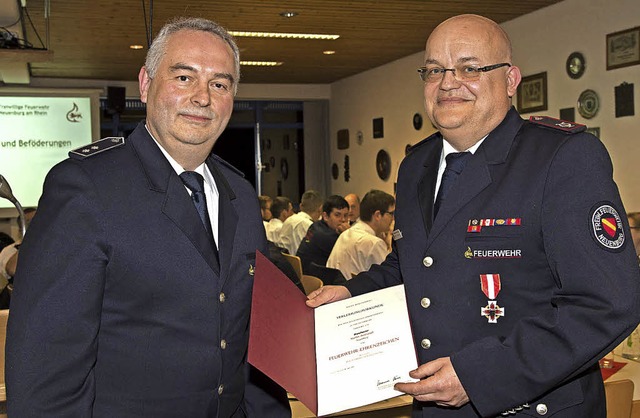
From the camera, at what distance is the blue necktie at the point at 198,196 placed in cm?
181

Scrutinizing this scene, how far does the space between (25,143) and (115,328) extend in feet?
35.1

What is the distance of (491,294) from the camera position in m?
1.82

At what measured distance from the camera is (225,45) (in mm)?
1837

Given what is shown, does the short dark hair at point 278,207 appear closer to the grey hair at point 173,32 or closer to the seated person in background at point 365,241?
the seated person in background at point 365,241

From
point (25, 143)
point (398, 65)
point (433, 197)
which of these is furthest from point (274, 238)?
point (433, 197)

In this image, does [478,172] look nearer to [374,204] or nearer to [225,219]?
[225,219]

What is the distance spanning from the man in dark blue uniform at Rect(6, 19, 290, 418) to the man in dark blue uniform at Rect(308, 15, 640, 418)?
0.38m

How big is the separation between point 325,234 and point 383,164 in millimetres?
4773

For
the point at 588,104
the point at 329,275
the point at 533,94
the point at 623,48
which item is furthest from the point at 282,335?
the point at 533,94

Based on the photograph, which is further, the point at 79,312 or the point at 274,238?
the point at 274,238

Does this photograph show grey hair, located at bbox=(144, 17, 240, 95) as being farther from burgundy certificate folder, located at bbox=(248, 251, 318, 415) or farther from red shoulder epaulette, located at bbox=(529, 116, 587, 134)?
red shoulder epaulette, located at bbox=(529, 116, 587, 134)

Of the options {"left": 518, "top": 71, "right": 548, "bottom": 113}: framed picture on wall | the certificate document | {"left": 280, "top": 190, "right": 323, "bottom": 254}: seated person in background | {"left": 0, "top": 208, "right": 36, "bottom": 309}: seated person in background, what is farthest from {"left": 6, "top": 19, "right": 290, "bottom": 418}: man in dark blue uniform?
{"left": 280, "top": 190, "right": 323, "bottom": 254}: seated person in background

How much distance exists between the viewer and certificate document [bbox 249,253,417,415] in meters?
1.83

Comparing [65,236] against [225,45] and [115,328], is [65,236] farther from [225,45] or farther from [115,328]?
[225,45]
